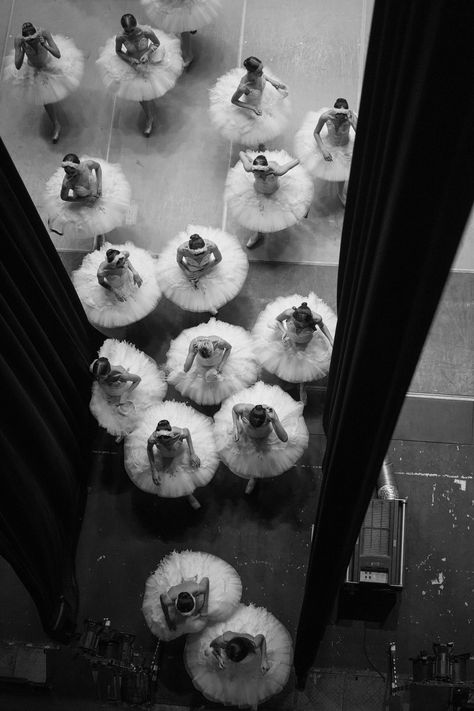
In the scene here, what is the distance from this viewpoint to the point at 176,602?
5512mm

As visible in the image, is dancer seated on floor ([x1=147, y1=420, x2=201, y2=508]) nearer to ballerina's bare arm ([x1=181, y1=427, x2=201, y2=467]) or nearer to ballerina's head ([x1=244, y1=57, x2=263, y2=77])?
ballerina's bare arm ([x1=181, y1=427, x2=201, y2=467])

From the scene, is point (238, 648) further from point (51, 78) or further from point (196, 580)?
point (51, 78)

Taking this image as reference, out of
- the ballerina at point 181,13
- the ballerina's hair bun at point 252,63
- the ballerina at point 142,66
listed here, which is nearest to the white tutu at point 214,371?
the ballerina's hair bun at point 252,63

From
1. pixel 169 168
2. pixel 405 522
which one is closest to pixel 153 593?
pixel 405 522

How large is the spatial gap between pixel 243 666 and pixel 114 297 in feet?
8.77

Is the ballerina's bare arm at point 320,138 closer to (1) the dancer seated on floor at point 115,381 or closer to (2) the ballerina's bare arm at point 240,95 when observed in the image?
(2) the ballerina's bare arm at point 240,95

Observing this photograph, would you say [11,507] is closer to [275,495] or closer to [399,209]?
[275,495]

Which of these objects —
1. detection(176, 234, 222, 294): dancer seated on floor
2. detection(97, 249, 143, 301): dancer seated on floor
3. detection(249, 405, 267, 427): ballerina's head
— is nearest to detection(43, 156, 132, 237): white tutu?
detection(97, 249, 143, 301): dancer seated on floor

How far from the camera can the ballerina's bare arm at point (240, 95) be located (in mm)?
6738

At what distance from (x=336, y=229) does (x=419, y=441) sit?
1.84 meters

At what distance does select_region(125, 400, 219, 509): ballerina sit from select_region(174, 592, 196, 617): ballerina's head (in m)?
0.71

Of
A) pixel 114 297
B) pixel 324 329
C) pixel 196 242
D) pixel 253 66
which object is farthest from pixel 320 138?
pixel 114 297

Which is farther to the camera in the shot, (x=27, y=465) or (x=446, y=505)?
(x=446, y=505)

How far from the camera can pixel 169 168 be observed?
7.36 m
